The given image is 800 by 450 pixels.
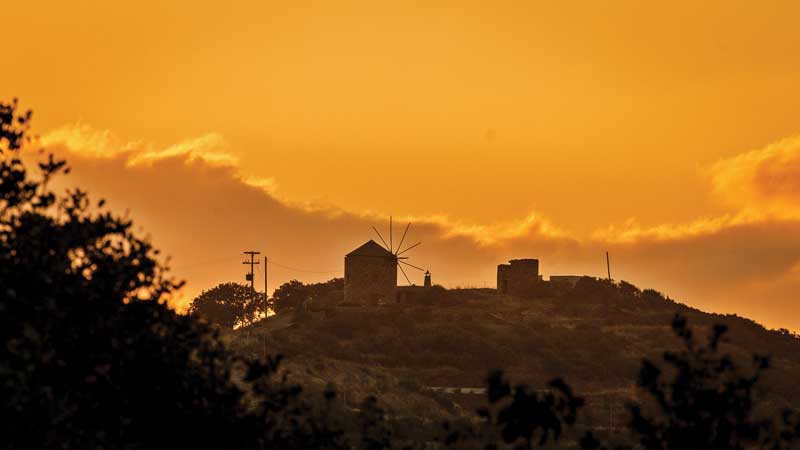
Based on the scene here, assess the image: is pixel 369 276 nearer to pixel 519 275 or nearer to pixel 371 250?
pixel 371 250

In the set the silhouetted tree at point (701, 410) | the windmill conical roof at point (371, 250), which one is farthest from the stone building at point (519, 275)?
the silhouetted tree at point (701, 410)

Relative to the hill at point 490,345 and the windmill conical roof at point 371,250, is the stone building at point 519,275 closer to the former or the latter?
the hill at point 490,345

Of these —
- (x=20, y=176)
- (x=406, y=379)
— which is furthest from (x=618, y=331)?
(x=20, y=176)

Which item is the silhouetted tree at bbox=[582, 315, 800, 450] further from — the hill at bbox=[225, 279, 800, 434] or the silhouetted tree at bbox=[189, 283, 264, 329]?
the silhouetted tree at bbox=[189, 283, 264, 329]

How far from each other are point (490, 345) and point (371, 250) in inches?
707

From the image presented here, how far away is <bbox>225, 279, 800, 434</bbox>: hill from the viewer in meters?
122

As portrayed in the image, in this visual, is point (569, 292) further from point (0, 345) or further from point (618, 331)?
point (0, 345)

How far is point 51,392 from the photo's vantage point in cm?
2114

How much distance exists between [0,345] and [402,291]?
464 feet

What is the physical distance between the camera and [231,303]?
167125 millimetres

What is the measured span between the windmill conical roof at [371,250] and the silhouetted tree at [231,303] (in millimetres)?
14560

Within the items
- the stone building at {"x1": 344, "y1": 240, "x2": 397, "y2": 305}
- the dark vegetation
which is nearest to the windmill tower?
the stone building at {"x1": 344, "y1": 240, "x2": 397, "y2": 305}

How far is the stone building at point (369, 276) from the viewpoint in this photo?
510 feet

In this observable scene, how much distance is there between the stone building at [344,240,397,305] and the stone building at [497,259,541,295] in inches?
644
